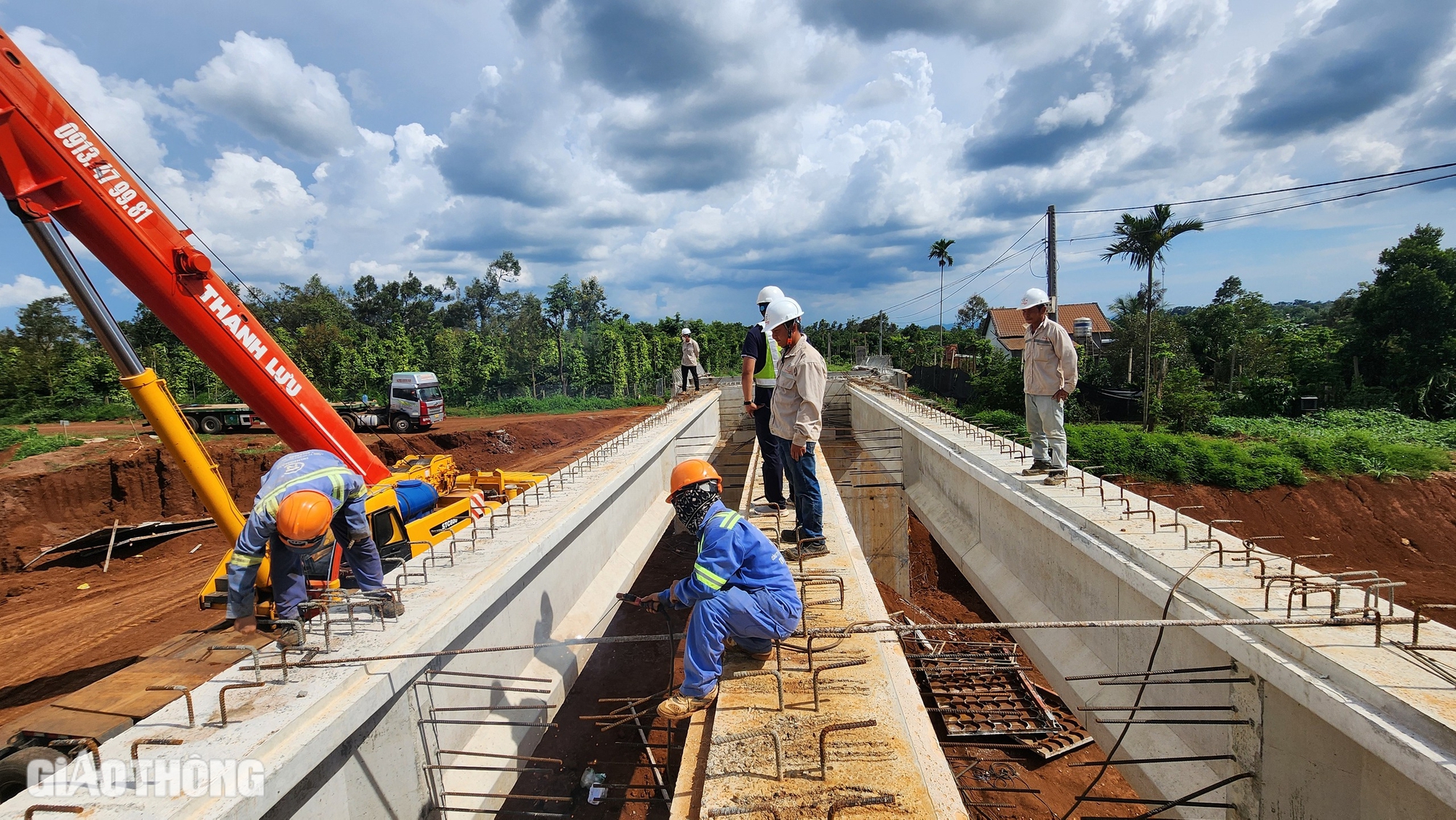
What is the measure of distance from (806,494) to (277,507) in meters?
3.55

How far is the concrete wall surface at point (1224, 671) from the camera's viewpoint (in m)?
2.49

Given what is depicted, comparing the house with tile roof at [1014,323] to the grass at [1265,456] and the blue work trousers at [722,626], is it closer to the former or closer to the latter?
the grass at [1265,456]

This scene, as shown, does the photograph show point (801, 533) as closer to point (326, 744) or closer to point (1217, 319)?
point (326, 744)

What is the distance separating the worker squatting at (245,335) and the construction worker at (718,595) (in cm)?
397

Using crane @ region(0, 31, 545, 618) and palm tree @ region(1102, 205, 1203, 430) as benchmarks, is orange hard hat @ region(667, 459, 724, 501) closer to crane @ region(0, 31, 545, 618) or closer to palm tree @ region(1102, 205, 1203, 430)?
crane @ region(0, 31, 545, 618)

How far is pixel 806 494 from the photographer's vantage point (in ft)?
16.7

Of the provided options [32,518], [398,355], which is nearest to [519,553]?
[32,518]

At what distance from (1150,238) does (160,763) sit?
21588mm

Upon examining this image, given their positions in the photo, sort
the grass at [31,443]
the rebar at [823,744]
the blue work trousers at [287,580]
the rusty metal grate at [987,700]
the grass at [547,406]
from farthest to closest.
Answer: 1. the grass at [547,406]
2. the grass at [31,443]
3. the rusty metal grate at [987,700]
4. the blue work trousers at [287,580]
5. the rebar at [823,744]

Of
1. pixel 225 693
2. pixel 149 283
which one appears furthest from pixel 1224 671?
pixel 149 283

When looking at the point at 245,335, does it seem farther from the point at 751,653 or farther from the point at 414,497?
the point at 751,653

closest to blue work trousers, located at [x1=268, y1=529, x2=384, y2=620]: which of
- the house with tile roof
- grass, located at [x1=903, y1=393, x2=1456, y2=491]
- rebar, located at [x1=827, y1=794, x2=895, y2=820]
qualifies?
rebar, located at [x1=827, y1=794, x2=895, y2=820]

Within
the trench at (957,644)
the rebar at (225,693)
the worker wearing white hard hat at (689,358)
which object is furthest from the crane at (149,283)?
the worker wearing white hard hat at (689,358)

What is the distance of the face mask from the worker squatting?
3.99m
